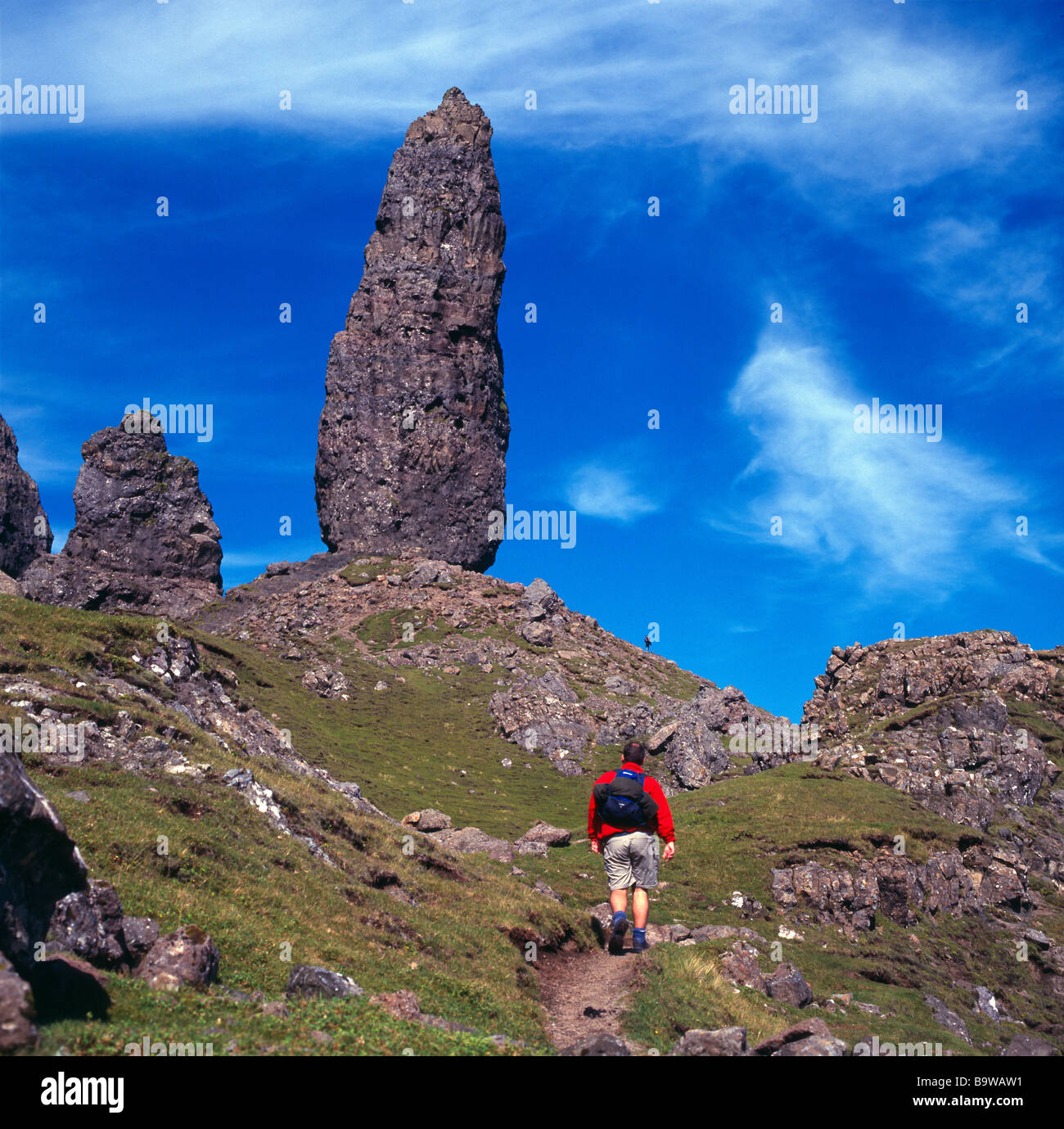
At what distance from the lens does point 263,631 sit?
146750 mm

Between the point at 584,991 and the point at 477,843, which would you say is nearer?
the point at 584,991

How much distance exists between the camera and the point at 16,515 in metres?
172

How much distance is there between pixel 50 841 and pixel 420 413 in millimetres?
179515

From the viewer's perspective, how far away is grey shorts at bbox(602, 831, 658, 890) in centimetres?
1878

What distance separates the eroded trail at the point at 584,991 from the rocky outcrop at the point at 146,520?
152213mm

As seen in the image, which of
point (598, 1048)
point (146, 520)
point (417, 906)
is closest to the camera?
point (598, 1048)

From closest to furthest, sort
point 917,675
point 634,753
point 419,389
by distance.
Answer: point 634,753, point 917,675, point 419,389

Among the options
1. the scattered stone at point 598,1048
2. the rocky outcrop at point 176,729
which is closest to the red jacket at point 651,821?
the scattered stone at point 598,1048

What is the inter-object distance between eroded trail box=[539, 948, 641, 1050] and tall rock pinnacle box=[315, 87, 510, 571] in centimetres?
15864

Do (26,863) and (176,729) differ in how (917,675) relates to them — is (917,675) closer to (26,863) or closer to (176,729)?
(176,729)

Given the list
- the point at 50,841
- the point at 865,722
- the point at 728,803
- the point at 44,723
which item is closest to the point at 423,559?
the point at 865,722

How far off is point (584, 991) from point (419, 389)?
175 m

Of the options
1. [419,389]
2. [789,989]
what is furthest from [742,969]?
[419,389]
